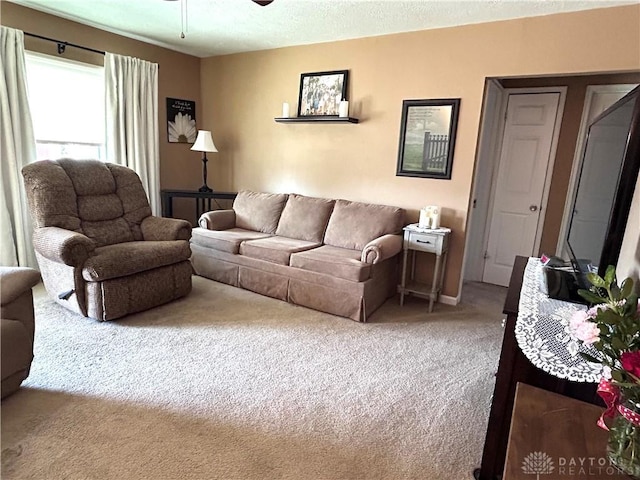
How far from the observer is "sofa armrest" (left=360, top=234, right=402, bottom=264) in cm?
300

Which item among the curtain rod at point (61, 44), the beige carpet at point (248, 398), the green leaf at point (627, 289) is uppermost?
the curtain rod at point (61, 44)

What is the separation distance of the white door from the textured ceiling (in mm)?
1171

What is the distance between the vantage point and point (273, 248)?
11.2ft

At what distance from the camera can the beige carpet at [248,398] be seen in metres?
1.59

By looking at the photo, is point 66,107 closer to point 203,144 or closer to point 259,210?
point 203,144

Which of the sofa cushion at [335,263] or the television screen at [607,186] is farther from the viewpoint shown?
the sofa cushion at [335,263]

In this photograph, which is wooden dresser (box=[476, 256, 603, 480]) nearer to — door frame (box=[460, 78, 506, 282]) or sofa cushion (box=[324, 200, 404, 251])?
sofa cushion (box=[324, 200, 404, 251])

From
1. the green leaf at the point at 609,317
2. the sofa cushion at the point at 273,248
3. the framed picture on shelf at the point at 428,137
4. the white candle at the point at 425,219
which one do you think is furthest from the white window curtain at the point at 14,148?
the green leaf at the point at 609,317

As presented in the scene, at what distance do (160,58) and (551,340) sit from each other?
15.3ft

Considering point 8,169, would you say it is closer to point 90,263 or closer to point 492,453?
point 90,263

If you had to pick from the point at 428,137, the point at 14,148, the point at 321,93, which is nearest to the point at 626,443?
the point at 428,137

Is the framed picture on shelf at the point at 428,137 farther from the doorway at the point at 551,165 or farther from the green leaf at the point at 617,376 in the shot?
the green leaf at the point at 617,376

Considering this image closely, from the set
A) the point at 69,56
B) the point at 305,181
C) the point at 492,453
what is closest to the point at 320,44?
the point at 305,181

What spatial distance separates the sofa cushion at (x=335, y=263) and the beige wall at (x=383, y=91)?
0.84m
